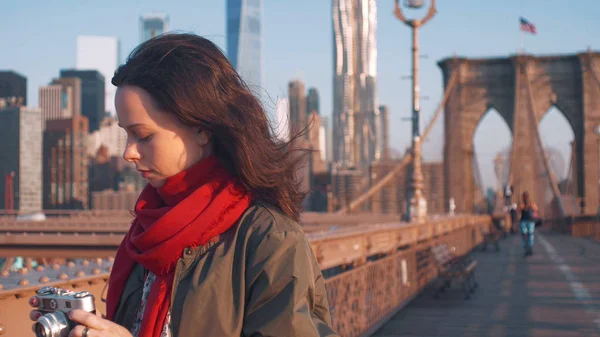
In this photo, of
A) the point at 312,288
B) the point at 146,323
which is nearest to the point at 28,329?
the point at 146,323

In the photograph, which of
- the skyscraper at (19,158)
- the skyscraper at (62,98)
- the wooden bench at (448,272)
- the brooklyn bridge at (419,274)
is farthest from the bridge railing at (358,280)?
the skyscraper at (62,98)

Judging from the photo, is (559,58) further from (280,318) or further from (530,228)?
(280,318)

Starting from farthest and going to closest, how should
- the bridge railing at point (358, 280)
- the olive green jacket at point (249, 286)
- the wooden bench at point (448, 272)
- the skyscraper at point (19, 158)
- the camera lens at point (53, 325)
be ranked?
the skyscraper at point (19, 158) → the wooden bench at point (448, 272) → the bridge railing at point (358, 280) → the olive green jacket at point (249, 286) → the camera lens at point (53, 325)

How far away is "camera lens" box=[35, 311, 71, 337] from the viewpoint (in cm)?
177

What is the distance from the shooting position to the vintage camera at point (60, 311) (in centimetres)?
177

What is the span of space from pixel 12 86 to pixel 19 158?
56.2 feet

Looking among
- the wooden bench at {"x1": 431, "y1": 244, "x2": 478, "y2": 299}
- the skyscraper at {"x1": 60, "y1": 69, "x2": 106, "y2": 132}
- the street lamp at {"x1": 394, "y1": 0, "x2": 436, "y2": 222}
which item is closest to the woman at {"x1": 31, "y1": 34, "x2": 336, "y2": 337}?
the wooden bench at {"x1": 431, "y1": 244, "x2": 478, "y2": 299}

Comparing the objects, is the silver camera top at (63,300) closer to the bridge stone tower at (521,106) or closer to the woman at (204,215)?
the woman at (204,215)

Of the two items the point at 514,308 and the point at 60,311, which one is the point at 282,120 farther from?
the point at 514,308

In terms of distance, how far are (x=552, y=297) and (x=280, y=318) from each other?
10.1 m

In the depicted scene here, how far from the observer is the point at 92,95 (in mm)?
133250

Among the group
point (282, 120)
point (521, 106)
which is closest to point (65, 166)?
point (521, 106)

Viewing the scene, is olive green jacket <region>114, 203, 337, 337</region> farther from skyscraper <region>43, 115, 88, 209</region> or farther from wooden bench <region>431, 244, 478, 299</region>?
skyscraper <region>43, 115, 88, 209</region>

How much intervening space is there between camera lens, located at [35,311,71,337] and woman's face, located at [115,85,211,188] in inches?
19.0
